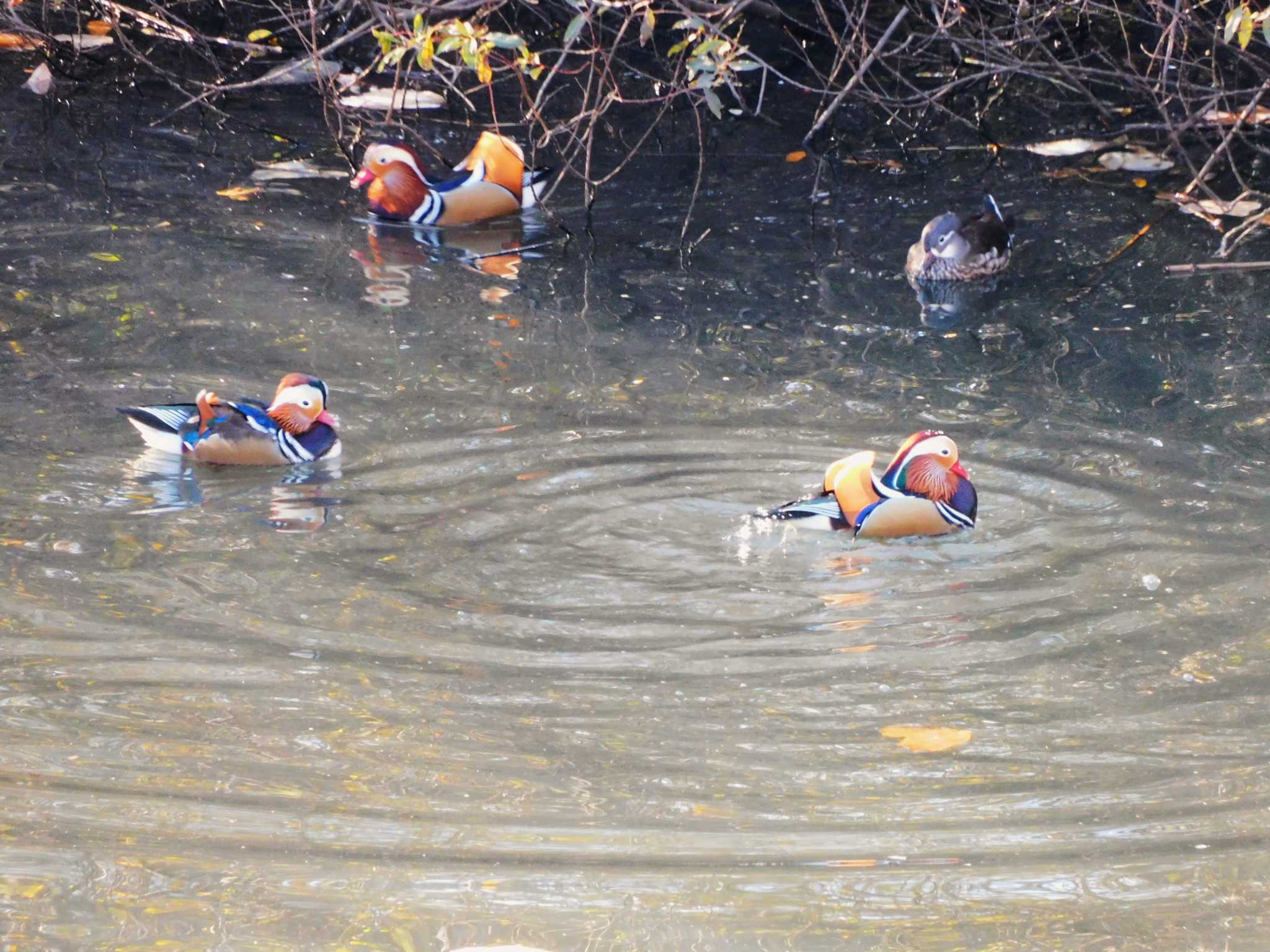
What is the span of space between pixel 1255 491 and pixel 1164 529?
56 centimetres

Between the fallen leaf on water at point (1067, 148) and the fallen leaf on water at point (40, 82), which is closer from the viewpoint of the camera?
the fallen leaf on water at point (1067, 148)

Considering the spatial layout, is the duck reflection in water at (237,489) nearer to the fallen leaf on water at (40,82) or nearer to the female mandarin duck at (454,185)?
the female mandarin duck at (454,185)

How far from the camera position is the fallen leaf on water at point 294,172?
33.1ft

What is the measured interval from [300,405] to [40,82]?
263 inches

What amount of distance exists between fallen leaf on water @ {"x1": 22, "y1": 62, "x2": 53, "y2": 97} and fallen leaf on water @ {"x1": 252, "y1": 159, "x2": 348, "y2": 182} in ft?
8.07

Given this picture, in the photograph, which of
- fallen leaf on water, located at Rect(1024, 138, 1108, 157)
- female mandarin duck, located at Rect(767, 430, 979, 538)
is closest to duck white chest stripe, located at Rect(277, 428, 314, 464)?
female mandarin duck, located at Rect(767, 430, 979, 538)

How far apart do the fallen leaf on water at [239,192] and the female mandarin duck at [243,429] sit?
3.59 meters

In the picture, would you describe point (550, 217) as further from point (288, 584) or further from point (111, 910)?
point (111, 910)

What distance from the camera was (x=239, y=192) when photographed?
9.72 metres

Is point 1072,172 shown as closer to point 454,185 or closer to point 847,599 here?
point 454,185

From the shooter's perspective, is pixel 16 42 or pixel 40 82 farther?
pixel 16 42

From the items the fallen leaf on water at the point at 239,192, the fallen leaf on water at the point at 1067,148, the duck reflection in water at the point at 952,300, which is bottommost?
the fallen leaf on water at the point at 239,192

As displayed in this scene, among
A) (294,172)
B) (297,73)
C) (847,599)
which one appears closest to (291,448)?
(847,599)

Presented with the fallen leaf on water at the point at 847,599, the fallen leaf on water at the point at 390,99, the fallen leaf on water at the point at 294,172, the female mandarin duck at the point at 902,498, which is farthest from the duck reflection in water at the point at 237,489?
the fallen leaf on water at the point at 390,99
